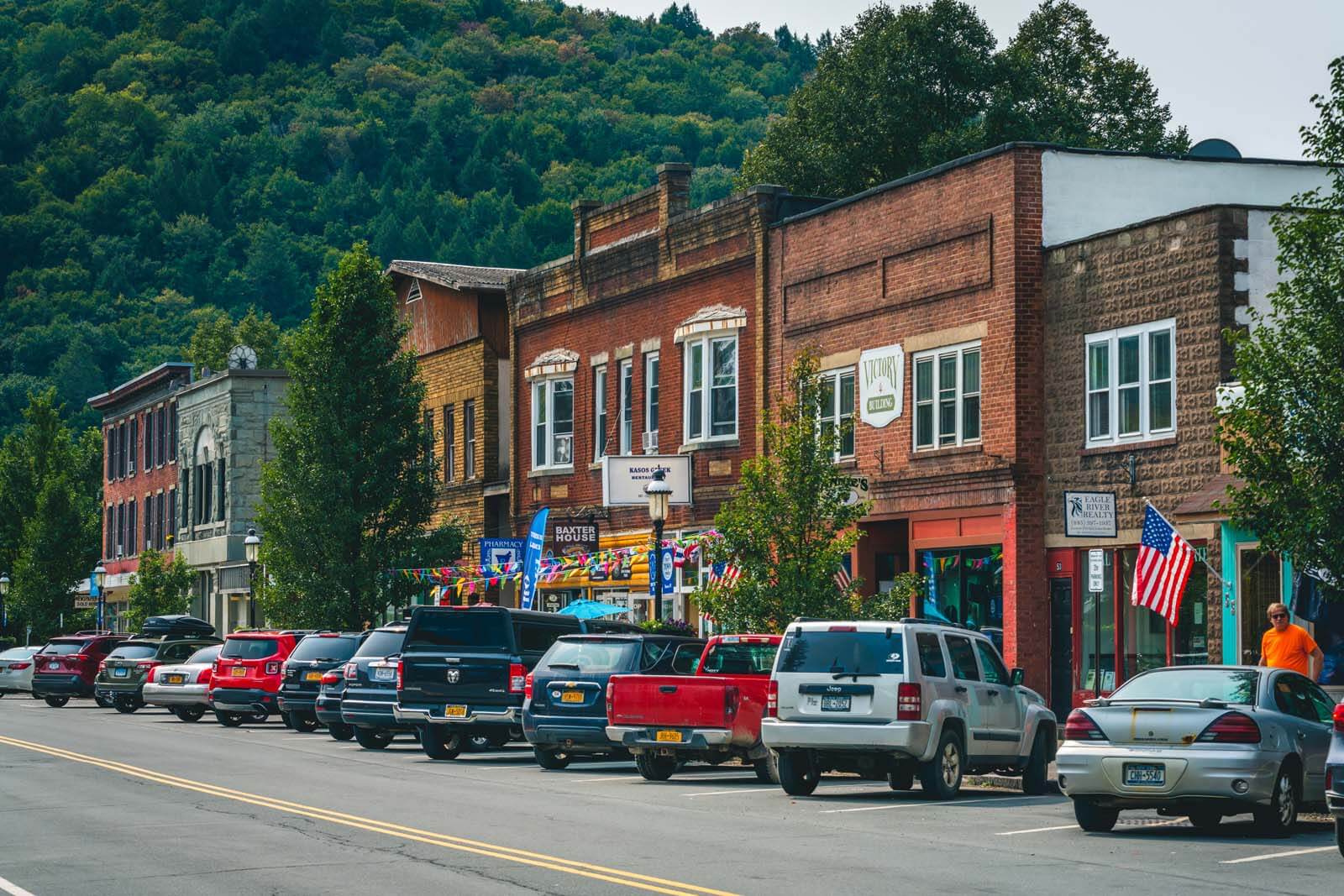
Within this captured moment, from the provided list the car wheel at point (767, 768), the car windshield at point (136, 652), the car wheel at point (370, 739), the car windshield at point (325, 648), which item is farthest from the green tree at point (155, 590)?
the car wheel at point (767, 768)

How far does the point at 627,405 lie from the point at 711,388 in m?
3.97

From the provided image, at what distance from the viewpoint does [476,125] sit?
14175 cm

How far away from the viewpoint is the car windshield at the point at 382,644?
94.2ft

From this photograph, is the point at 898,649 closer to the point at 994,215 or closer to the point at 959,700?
the point at 959,700

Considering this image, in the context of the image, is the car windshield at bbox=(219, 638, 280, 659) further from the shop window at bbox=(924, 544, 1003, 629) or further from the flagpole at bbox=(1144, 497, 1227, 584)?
the flagpole at bbox=(1144, 497, 1227, 584)

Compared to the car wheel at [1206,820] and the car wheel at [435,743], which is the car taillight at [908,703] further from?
the car wheel at [435,743]

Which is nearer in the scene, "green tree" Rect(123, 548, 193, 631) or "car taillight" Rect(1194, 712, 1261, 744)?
"car taillight" Rect(1194, 712, 1261, 744)

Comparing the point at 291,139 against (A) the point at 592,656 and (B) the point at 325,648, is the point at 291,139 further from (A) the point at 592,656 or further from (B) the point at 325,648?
(A) the point at 592,656

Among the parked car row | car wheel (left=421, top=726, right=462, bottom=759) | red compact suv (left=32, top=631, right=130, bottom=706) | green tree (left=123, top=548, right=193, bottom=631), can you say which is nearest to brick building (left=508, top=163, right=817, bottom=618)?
the parked car row

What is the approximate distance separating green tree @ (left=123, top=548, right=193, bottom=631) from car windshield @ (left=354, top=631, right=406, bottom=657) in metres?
39.8

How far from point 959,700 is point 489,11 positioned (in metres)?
149

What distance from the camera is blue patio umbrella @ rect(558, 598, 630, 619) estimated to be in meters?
40.6

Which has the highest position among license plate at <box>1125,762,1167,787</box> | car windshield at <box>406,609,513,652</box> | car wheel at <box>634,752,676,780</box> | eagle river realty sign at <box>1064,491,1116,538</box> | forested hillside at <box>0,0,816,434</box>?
forested hillside at <box>0,0,816,434</box>

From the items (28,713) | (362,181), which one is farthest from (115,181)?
(28,713)
